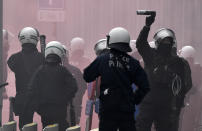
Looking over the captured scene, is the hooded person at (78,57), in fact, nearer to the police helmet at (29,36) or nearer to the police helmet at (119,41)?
the police helmet at (29,36)

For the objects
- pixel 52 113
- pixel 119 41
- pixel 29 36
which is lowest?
pixel 52 113

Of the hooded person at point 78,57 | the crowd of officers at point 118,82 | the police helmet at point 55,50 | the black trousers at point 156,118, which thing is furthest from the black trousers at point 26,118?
the hooded person at point 78,57

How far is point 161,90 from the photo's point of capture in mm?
8836

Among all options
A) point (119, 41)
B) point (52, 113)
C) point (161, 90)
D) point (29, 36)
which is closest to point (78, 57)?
point (29, 36)

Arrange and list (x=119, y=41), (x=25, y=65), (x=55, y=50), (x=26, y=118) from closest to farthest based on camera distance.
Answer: (x=119, y=41) → (x=55, y=50) → (x=26, y=118) → (x=25, y=65)

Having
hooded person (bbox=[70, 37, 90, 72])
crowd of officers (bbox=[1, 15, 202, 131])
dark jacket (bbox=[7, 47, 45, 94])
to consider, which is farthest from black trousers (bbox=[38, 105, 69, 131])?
hooded person (bbox=[70, 37, 90, 72])

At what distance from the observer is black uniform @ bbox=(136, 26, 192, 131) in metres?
8.77

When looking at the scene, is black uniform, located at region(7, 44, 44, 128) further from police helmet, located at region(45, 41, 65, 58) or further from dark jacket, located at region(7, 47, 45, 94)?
police helmet, located at region(45, 41, 65, 58)

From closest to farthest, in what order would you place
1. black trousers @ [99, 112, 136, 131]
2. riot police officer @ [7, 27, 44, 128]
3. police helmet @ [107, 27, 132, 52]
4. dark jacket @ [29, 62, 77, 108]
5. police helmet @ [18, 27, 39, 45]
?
black trousers @ [99, 112, 136, 131], police helmet @ [107, 27, 132, 52], dark jacket @ [29, 62, 77, 108], riot police officer @ [7, 27, 44, 128], police helmet @ [18, 27, 39, 45]

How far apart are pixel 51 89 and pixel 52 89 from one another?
12 mm

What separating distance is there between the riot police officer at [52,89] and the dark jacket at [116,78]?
7.09 ft

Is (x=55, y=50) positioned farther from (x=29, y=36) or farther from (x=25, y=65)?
(x=29, y=36)

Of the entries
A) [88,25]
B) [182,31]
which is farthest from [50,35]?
[182,31]

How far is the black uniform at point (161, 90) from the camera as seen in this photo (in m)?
8.77
